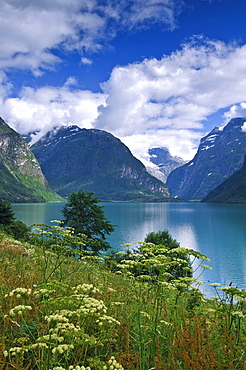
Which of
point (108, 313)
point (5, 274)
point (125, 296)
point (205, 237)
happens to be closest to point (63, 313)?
point (108, 313)

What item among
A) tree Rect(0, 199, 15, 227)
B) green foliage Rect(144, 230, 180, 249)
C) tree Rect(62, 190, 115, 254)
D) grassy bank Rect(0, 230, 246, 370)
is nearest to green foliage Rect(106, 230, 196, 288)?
grassy bank Rect(0, 230, 246, 370)

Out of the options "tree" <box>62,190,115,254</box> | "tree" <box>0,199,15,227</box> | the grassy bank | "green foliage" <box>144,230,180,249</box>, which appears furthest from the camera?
"green foliage" <box>144,230,180,249</box>

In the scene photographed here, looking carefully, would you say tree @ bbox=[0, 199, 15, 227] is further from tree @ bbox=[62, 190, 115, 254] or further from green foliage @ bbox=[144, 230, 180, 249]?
green foliage @ bbox=[144, 230, 180, 249]

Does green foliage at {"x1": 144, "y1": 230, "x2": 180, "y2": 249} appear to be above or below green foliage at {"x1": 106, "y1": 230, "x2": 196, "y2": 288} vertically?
below

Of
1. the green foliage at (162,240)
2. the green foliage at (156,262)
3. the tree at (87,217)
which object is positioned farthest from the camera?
the green foliage at (162,240)

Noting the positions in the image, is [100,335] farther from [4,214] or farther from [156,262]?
[4,214]

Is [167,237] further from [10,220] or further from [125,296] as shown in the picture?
[125,296]

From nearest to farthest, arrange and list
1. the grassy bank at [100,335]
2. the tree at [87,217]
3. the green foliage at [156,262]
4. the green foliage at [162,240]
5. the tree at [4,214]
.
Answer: the grassy bank at [100,335], the green foliage at [156,262], the tree at [4,214], the tree at [87,217], the green foliage at [162,240]

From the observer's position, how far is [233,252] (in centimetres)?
6016

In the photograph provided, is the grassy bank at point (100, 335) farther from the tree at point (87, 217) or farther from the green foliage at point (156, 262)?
the tree at point (87, 217)

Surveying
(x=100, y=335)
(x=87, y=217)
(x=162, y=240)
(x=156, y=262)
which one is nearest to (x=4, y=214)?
(x=87, y=217)

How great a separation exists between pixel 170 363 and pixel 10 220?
36.2m

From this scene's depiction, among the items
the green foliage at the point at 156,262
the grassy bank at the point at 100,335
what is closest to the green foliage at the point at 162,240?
the green foliage at the point at 156,262

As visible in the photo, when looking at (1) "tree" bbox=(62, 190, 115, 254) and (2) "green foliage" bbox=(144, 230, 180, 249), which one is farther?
(2) "green foliage" bbox=(144, 230, 180, 249)
